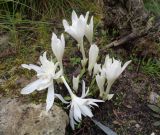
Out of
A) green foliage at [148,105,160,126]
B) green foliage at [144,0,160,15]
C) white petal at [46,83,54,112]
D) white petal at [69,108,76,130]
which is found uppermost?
green foliage at [144,0,160,15]

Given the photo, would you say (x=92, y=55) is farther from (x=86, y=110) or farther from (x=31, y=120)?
(x=31, y=120)

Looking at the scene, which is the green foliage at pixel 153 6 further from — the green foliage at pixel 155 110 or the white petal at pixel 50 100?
the white petal at pixel 50 100

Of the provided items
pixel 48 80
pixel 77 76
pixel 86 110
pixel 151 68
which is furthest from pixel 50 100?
pixel 151 68

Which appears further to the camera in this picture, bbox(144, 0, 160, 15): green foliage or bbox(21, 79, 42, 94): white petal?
bbox(144, 0, 160, 15): green foliage

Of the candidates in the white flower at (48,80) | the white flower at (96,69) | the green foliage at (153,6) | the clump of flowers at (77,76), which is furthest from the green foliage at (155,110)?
the green foliage at (153,6)

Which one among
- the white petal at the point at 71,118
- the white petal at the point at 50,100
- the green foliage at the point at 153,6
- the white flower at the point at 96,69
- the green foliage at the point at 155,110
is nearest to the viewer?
the white petal at the point at 50,100

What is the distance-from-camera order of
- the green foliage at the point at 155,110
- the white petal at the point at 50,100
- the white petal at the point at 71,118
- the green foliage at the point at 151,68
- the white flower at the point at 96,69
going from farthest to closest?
the green foliage at the point at 151,68 → the green foliage at the point at 155,110 → the white flower at the point at 96,69 → the white petal at the point at 71,118 → the white petal at the point at 50,100

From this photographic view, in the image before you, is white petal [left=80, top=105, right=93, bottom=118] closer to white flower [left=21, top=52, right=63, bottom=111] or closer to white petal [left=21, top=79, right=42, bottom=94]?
white flower [left=21, top=52, right=63, bottom=111]

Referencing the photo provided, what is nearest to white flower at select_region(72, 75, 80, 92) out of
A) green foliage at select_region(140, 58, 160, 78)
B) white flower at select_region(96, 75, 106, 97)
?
white flower at select_region(96, 75, 106, 97)
